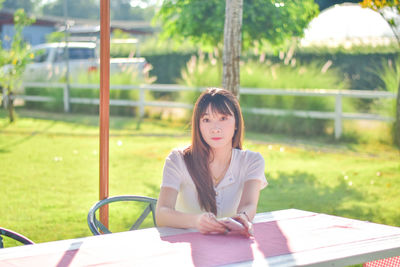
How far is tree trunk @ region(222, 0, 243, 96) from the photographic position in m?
6.41

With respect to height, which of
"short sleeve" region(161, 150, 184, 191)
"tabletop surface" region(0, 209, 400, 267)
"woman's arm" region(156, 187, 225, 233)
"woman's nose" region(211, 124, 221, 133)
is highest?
"woman's nose" region(211, 124, 221, 133)

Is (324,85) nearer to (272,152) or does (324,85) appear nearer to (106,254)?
(272,152)

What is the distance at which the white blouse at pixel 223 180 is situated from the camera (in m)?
2.76

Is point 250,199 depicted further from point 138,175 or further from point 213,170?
point 138,175

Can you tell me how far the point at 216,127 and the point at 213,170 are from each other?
22cm

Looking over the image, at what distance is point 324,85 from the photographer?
1255 cm

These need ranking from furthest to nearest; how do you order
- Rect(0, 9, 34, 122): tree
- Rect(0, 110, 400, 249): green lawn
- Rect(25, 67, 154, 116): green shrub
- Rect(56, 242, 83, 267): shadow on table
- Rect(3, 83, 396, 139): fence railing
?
1. Rect(25, 67, 154, 116): green shrub
2. Rect(0, 9, 34, 122): tree
3. Rect(3, 83, 396, 139): fence railing
4. Rect(0, 110, 400, 249): green lawn
5. Rect(56, 242, 83, 267): shadow on table

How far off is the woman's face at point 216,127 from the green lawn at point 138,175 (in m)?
1.87

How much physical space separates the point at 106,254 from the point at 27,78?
1572 cm

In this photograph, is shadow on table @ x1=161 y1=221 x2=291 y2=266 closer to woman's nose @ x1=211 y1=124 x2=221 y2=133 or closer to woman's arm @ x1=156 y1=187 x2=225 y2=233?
woman's arm @ x1=156 y1=187 x2=225 y2=233

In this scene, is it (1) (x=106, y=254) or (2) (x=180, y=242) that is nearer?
(1) (x=106, y=254)

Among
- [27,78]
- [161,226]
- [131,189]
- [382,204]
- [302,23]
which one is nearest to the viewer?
[161,226]

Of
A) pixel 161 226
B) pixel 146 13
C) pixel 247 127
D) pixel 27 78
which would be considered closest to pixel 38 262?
pixel 161 226

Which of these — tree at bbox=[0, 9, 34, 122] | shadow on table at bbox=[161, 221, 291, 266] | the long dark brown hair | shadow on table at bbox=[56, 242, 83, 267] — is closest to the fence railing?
tree at bbox=[0, 9, 34, 122]
